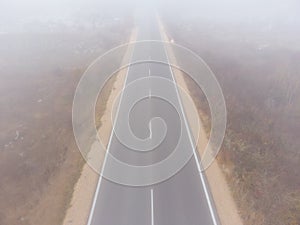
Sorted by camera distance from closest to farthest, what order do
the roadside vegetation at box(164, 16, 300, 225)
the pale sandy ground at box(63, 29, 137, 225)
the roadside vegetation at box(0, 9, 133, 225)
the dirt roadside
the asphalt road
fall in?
the asphalt road → the dirt roadside → the pale sandy ground at box(63, 29, 137, 225) → the roadside vegetation at box(164, 16, 300, 225) → the roadside vegetation at box(0, 9, 133, 225)

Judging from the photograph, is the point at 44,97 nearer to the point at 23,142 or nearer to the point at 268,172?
the point at 23,142

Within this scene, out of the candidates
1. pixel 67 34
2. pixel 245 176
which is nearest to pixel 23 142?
pixel 245 176

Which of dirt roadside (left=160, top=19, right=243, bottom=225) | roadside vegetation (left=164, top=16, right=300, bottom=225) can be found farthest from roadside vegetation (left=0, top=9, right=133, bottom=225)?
roadside vegetation (left=164, top=16, right=300, bottom=225)

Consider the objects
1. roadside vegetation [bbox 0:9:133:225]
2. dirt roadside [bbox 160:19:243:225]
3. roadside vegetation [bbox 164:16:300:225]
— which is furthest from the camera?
roadside vegetation [bbox 0:9:133:225]

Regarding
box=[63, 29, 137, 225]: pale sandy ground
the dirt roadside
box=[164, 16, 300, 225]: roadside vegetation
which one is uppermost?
box=[63, 29, 137, 225]: pale sandy ground

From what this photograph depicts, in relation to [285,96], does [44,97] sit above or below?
above

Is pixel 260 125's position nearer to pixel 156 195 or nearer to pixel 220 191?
pixel 220 191

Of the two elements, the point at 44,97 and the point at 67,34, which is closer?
the point at 44,97

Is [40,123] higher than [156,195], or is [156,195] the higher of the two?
[156,195]

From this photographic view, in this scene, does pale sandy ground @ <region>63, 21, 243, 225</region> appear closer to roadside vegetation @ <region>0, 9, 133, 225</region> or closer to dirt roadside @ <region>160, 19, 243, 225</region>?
dirt roadside @ <region>160, 19, 243, 225</region>

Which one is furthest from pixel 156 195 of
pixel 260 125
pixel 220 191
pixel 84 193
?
pixel 260 125

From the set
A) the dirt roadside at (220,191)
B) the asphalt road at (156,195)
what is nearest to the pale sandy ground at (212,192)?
the dirt roadside at (220,191)
